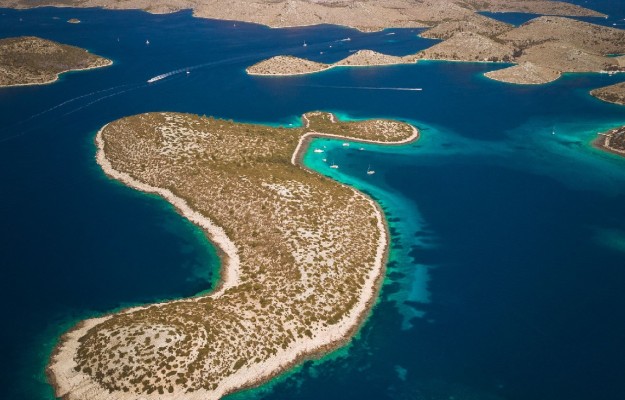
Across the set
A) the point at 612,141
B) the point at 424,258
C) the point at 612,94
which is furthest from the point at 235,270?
the point at 612,94

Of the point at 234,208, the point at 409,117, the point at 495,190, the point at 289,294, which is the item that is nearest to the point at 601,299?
the point at 495,190

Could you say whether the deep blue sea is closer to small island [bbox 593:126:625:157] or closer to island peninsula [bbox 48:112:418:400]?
island peninsula [bbox 48:112:418:400]

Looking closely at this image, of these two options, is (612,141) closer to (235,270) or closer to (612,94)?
(612,94)

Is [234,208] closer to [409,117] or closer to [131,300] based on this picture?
[131,300]

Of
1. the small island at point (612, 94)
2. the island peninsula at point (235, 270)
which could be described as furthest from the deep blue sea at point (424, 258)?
the small island at point (612, 94)

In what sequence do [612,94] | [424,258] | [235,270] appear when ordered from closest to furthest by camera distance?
[235,270], [424,258], [612,94]

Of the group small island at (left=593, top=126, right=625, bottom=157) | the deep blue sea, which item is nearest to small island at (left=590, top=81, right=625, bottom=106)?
the deep blue sea

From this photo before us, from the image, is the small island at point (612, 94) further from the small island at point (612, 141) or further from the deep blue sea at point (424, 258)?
the small island at point (612, 141)

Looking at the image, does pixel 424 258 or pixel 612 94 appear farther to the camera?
pixel 612 94
